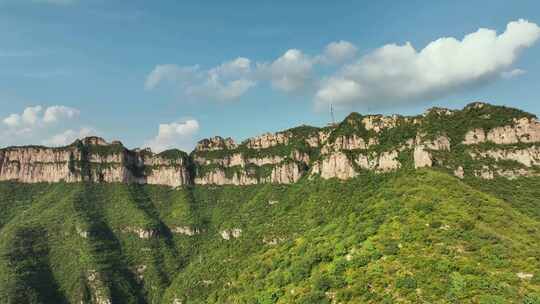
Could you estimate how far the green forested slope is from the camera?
238ft

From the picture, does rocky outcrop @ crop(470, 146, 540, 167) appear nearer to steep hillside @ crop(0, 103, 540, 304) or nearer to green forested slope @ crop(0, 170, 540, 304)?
steep hillside @ crop(0, 103, 540, 304)

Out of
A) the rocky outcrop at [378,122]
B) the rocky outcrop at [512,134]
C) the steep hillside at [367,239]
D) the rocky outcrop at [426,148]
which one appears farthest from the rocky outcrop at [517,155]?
the rocky outcrop at [378,122]

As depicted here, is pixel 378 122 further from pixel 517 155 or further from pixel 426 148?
pixel 517 155

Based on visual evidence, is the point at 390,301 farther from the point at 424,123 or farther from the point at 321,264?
the point at 424,123

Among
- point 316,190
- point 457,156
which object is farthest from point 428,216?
point 316,190

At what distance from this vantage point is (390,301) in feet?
225

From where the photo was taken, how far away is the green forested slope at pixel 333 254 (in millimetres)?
72688

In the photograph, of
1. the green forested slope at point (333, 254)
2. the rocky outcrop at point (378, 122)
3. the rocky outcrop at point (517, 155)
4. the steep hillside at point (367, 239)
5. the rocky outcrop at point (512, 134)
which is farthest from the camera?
the rocky outcrop at point (378, 122)

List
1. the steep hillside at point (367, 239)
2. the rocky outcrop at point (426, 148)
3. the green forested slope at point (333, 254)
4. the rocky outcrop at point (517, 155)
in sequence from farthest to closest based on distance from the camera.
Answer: the rocky outcrop at point (517, 155), the rocky outcrop at point (426, 148), the steep hillside at point (367, 239), the green forested slope at point (333, 254)

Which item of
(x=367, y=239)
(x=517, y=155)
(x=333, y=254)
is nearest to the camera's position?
(x=367, y=239)

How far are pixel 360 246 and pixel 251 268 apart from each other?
47.2 meters

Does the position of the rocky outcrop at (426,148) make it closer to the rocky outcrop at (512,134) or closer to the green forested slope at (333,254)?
the green forested slope at (333,254)

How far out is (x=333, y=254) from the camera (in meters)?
99.0

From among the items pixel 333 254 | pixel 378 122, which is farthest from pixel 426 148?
A: pixel 333 254
